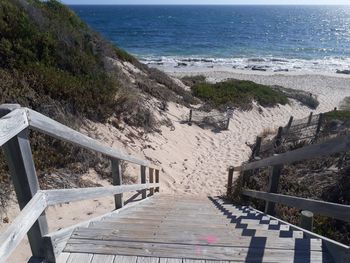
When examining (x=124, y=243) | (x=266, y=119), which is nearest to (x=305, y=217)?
(x=124, y=243)

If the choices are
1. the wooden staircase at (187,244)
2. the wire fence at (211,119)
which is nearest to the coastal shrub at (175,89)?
the wire fence at (211,119)

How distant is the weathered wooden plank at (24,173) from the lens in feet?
6.63

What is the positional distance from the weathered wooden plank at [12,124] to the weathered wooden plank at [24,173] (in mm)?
80

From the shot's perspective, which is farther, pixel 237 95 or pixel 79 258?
pixel 237 95

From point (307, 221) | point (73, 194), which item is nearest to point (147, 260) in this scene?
point (73, 194)

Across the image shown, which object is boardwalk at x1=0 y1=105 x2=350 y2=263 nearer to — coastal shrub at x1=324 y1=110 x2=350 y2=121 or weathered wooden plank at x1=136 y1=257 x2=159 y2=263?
weathered wooden plank at x1=136 y1=257 x2=159 y2=263

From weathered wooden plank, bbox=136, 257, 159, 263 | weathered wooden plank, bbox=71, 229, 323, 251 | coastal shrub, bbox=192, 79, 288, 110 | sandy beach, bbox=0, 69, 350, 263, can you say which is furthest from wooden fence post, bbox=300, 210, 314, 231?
coastal shrub, bbox=192, 79, 288, 110

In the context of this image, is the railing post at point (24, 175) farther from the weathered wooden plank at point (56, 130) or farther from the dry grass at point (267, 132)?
the dry grass at point (267, 132)

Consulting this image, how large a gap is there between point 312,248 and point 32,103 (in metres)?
6.19

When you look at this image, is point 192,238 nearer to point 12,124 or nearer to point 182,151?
point 12,124

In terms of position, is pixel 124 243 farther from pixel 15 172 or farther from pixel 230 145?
pixel 230 145

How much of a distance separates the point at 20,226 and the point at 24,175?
34 centimetres

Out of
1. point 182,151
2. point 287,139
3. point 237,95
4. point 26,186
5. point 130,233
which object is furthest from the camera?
point 237,95

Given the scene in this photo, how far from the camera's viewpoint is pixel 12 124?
1.86 meters
